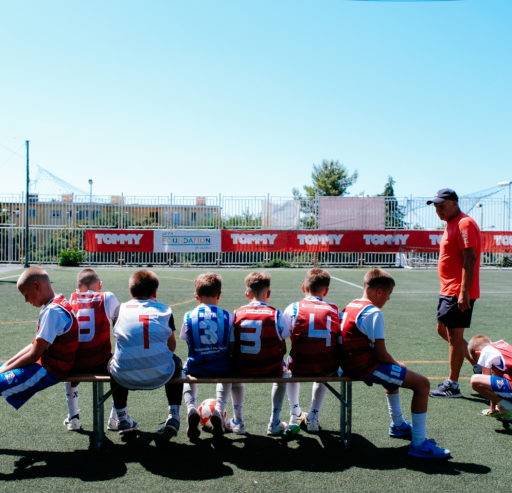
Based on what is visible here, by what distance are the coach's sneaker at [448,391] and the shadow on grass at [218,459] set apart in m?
1.30

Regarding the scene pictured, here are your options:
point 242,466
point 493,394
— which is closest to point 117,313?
point 242,466

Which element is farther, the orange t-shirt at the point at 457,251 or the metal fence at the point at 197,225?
the metal fence at the point at 197,225

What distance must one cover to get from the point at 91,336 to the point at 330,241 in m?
21.9

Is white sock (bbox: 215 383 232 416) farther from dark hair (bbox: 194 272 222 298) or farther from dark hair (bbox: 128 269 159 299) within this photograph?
dark hair (bbox: 128 269 159 299)

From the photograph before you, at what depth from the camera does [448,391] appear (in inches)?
190

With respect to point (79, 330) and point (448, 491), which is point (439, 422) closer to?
point (448, 491)

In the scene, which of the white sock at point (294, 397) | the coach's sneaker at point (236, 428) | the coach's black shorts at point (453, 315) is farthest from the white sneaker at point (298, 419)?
the coach's black shorts at point (453, 315)

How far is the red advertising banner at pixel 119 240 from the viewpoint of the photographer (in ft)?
81.3

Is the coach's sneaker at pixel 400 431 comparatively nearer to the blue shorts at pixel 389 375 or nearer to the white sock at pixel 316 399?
the blue shorts at pixel 389 375

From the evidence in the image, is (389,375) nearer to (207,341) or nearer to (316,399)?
(316,399)

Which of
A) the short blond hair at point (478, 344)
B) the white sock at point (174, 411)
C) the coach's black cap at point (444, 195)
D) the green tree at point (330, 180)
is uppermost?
the green tree at point (330, 180)

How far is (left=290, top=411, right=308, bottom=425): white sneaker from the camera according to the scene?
403cm

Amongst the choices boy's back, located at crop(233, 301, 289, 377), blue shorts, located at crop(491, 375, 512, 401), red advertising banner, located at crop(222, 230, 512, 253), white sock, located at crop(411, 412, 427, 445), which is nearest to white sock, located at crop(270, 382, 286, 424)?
boy's back, located at crop(233, 301, 289, 377)

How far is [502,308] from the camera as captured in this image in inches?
420
